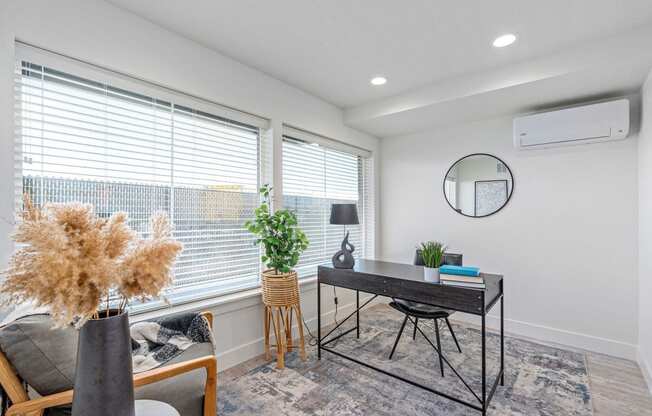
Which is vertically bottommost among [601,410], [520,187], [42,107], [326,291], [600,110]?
[601,410]

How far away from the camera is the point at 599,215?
2.90 metres

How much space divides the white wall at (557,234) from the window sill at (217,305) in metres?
2.36

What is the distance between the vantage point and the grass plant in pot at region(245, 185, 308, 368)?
252cm

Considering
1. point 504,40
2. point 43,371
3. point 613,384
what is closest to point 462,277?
point 613,384

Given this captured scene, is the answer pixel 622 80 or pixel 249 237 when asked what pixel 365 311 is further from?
pixel 622 80

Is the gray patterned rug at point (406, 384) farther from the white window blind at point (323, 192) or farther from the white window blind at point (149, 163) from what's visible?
the white window blind at point (323, 192)

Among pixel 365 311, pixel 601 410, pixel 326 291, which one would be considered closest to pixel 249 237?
pixel 326 291

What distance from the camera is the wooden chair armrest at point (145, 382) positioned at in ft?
3.60

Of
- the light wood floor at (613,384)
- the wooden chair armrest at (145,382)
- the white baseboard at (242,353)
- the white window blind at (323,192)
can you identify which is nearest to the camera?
the wooden chair armrest at (145,382)

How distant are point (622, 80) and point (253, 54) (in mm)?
3016

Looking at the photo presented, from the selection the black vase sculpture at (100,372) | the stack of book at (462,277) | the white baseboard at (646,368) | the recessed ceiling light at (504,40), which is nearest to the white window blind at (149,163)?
the black vase sculpture at (100,372)

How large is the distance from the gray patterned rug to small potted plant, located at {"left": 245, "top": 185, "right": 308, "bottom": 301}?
729mm

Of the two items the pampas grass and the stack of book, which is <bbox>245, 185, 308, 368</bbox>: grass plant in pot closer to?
the stack of book

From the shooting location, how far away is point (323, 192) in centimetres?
366
